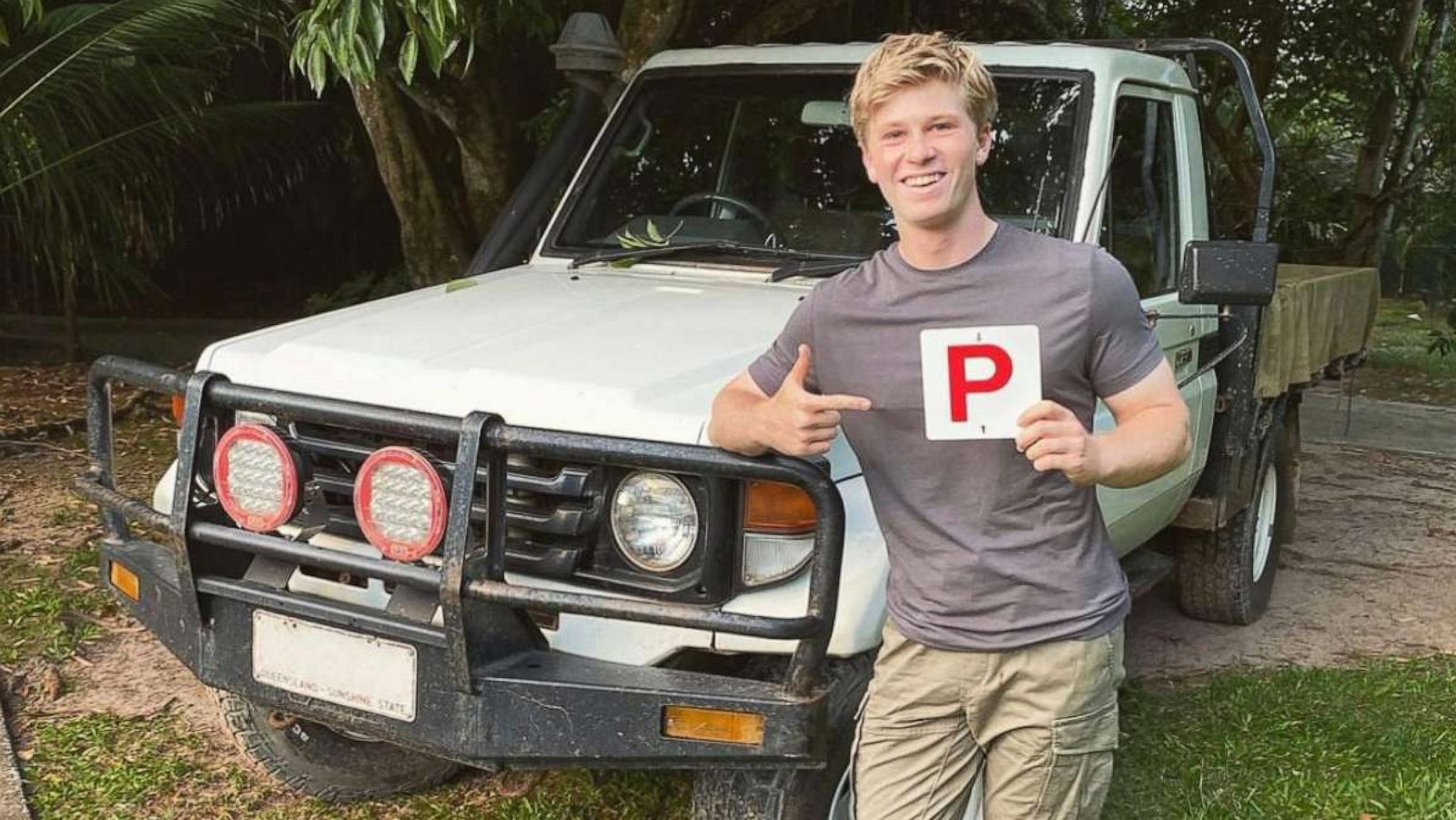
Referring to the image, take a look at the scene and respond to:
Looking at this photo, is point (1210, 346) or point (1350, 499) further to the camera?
point (1350, 499)

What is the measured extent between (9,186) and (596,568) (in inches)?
222

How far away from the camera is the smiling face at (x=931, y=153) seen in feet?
7.19

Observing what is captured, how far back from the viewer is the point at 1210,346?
14.9 ft

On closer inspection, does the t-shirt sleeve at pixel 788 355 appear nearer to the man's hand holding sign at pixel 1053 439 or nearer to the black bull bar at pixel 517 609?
the black bull bar at pixel 517 609

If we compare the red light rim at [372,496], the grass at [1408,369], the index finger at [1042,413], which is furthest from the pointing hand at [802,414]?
the grass at [1408,369]

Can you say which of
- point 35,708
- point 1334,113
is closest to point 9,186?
point 35,708

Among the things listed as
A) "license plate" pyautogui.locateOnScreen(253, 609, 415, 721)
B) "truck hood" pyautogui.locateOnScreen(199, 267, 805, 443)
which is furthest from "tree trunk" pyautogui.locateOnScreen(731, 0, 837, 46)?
"license plate" pyautogui.locateOnScreen(253, 609, 415, 721)

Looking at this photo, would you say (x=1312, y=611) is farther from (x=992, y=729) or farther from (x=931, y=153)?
(x=931, y=153)

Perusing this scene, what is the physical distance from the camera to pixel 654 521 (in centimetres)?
277

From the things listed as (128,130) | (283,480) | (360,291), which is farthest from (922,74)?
(360,291)

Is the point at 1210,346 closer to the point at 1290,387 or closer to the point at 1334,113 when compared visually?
the point at 1290,387

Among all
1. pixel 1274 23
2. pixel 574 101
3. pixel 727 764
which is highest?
pixel 1274 23

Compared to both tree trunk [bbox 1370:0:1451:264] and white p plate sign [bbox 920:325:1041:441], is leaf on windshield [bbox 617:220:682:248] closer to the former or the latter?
white p plate sign [bbox 920:325:1041:441]

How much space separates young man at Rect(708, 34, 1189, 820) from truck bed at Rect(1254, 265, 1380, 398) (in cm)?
255
